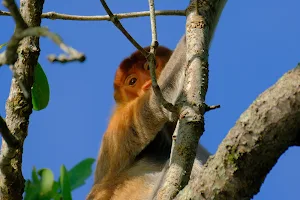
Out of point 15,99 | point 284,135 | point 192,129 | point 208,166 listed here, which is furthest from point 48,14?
point 284,135

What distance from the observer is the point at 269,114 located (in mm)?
2797

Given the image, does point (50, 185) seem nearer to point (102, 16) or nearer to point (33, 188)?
point (33, 188)

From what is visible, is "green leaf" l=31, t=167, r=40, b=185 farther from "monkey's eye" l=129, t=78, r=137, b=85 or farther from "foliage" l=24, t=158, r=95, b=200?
"monkey's eye" l=129, t=78, r=137, b=85

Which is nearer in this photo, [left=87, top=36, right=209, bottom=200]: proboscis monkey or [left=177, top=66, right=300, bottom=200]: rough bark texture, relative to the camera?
[left=177, top=66, right=300, bottom=200]: rough bark texture

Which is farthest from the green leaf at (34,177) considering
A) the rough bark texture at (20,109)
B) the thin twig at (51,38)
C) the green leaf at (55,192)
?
the thin twig at (51,38)

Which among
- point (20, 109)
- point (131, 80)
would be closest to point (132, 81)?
point (131, 80)

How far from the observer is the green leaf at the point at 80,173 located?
4.89 metres

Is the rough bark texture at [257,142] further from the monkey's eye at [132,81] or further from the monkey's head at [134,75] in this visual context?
the monkey's eye at [132,81]

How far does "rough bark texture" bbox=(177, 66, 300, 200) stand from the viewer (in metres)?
2.76

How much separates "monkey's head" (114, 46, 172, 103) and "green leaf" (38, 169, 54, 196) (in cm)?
344

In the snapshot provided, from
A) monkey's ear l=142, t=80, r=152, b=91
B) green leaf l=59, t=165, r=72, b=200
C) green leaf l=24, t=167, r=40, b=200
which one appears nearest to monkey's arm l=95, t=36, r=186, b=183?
monkey's ear l=142, t=80, r=152, b=91

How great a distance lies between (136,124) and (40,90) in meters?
2.50

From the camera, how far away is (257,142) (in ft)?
9.17

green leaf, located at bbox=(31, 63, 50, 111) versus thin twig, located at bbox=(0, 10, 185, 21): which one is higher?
thin twig, located at bbox=(0, 10, 185, 21)
